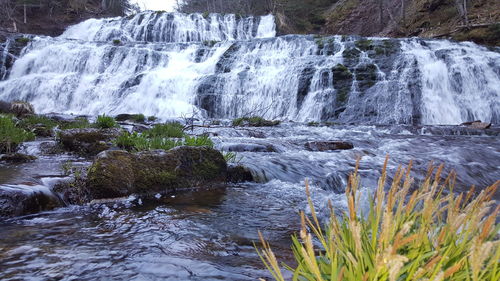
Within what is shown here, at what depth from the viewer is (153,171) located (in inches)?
233

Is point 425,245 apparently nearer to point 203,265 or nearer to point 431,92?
point 203,265

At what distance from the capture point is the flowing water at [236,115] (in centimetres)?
343

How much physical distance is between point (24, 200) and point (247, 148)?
5976 mm

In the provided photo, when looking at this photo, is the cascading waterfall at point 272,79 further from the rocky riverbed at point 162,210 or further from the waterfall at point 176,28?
the rocky riverbed at point 162,210

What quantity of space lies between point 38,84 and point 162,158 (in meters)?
23.8

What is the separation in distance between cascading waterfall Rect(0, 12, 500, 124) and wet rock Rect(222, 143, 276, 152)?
10.5 m

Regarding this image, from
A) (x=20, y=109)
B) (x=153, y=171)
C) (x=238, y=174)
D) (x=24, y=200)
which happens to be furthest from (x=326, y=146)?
(x=20, y=109)

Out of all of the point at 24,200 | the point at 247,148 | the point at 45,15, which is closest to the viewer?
the point at 24,200

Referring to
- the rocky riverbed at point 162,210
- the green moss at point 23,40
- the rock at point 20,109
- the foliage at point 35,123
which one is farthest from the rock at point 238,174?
the green moss at point 23,40

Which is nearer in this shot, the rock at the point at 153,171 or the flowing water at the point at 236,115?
the flowing water at the point at 236,115

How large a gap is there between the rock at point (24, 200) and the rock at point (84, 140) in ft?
14.5

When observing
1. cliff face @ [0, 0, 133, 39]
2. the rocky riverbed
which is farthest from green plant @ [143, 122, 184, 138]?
cliff face @ [0, 0, 133, 39]

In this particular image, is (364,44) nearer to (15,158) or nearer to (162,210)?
(15,158)

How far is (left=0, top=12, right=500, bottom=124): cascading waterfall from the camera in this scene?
2017 cm
